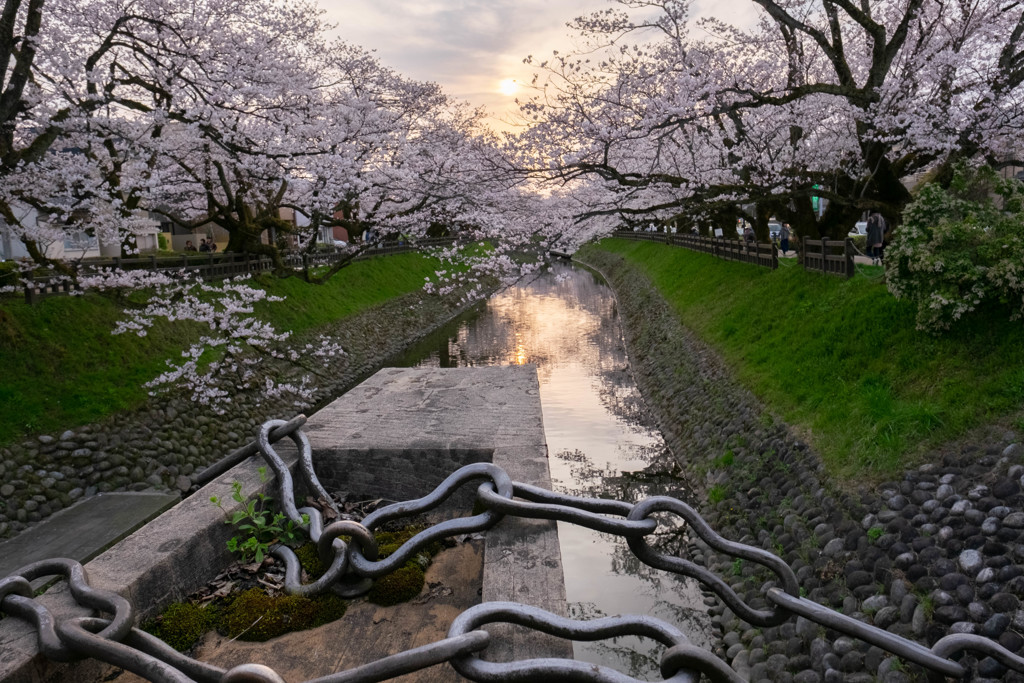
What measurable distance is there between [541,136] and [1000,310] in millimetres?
9576

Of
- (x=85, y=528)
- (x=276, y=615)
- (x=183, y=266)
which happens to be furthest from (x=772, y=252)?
(x=276, y=615)

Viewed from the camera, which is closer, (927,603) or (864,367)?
(927,603)

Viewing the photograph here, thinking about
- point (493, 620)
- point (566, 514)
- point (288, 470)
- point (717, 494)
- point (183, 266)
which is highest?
point (183, 266)

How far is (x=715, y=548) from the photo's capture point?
2387mm

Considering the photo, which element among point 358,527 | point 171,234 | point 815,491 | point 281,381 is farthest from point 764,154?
point 171,234

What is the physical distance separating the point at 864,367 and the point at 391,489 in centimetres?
809

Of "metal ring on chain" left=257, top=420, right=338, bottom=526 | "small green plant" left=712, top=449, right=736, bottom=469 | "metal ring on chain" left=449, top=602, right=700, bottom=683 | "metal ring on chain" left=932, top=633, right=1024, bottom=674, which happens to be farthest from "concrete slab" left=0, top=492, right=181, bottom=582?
"metal ring on chain" left=932, top=633, right=1024, bottom=674

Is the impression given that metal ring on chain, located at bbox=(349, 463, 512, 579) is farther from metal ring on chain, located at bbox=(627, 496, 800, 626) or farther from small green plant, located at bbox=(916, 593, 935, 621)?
small green plant, located at bbox=(916, 593, 935, 621)

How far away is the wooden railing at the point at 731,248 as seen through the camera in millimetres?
19484

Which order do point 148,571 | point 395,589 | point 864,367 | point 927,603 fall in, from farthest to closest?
point 864,367 → point 927,603 → point 395,589 → point 148,571

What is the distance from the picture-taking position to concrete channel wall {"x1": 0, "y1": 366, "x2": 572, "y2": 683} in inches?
98.0

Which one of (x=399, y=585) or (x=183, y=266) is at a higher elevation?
(x=183, y=266)

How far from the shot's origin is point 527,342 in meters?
26.1

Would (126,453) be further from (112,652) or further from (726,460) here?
(112,652)
